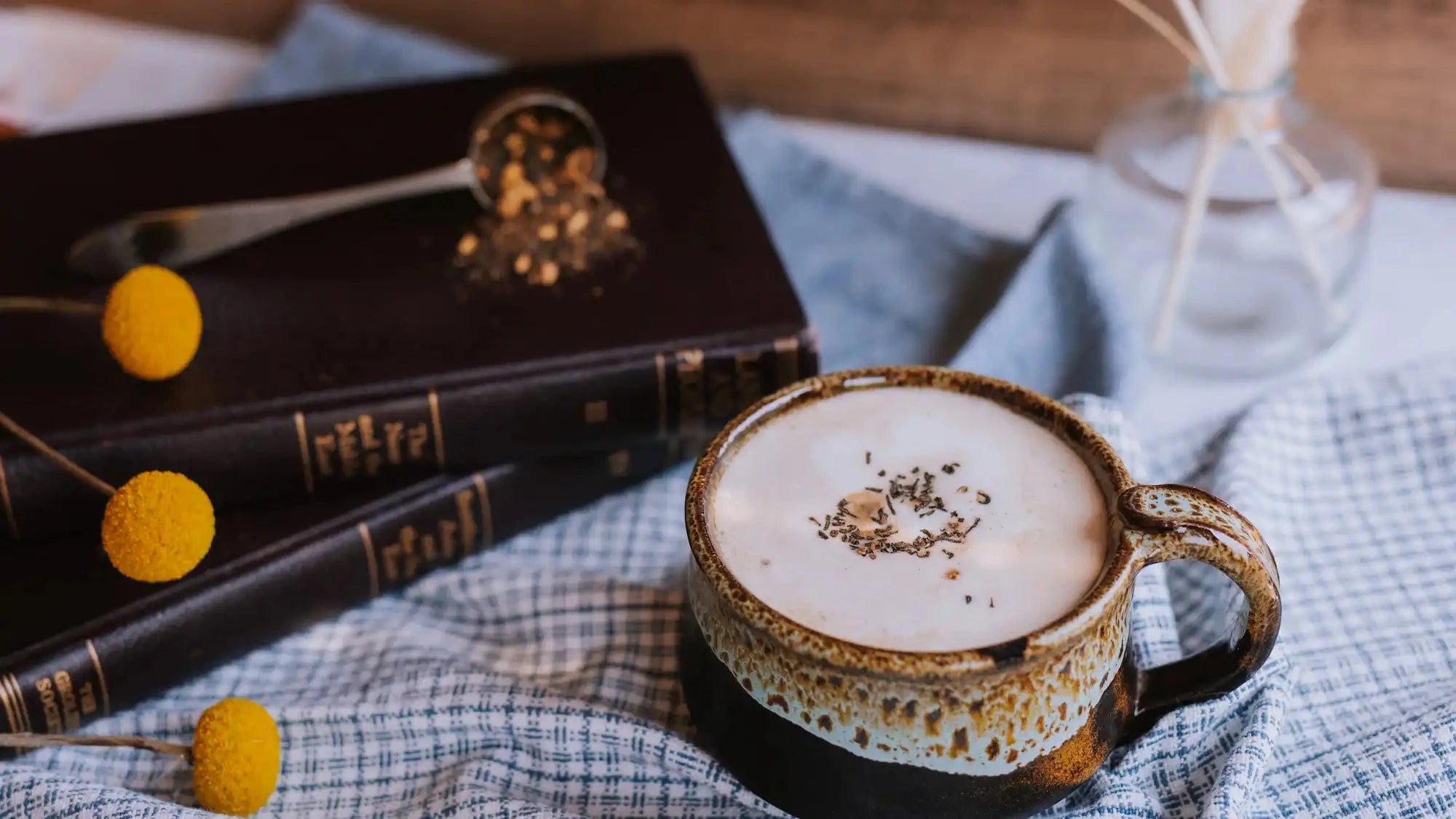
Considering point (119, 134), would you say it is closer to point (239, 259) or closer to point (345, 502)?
point (239, 259)

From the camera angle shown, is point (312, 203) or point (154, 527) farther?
point (312, 203)

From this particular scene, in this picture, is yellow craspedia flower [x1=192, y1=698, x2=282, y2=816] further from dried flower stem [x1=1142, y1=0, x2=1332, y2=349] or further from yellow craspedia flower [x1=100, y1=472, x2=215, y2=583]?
dried flower stem [x1=1142, y1=0, x2=1332, y2=349]

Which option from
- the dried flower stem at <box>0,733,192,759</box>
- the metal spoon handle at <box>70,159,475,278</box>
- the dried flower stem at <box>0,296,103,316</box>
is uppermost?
the metal spoon handle at <box>70,159,475,278</box>

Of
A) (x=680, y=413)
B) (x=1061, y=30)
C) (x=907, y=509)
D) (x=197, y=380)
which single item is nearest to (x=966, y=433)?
(x=907, y=509)

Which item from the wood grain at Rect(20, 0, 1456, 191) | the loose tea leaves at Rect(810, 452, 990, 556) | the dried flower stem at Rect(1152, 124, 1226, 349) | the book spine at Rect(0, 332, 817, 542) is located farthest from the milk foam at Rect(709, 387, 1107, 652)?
the wood grain at Rect(20, 0, 1456, 191)

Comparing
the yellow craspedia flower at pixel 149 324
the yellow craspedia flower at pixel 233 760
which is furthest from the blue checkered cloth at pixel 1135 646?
the yellow craspedia flower at pixel 149 324

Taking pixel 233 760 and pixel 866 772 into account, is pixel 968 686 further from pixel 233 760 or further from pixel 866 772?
pixel 233 760

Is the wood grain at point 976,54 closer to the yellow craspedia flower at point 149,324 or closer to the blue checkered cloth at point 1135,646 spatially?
the blue checkered cloth at point 1135,646

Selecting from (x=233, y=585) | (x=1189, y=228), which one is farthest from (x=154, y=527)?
(x=1189, y=228)
